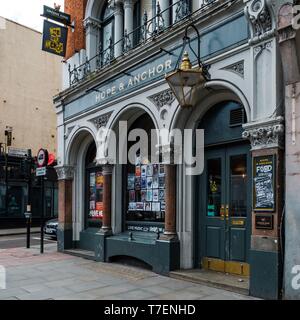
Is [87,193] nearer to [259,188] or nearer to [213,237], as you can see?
[213,237]

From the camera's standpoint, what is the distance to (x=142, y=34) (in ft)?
37.0

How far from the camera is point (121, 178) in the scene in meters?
11.9

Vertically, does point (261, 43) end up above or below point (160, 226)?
above

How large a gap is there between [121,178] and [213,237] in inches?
152

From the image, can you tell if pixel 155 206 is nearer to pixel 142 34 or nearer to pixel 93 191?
pixel 93 191

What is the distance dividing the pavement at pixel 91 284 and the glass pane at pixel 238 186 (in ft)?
5.33

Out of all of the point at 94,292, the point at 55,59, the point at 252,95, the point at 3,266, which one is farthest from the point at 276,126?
the point at 55,59

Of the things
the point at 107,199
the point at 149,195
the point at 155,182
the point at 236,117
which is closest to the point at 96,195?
the point at 107,199

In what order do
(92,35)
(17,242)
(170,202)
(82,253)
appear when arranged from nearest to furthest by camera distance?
1. (170,202)
2. (82,253)
3. (92,35)
4. (17,242)

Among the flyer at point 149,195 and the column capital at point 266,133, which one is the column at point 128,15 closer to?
the flyer at point 149,195

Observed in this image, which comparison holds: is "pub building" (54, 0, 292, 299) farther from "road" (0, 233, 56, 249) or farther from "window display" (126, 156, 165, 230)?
"road" (0, 233, 56, 249)

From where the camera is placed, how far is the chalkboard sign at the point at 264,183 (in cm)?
696

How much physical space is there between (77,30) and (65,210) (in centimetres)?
602
